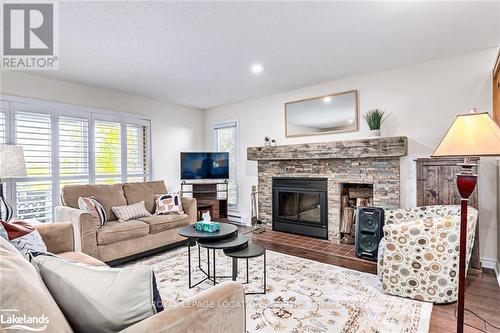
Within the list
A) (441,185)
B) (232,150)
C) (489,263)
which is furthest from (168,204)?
(489,263)

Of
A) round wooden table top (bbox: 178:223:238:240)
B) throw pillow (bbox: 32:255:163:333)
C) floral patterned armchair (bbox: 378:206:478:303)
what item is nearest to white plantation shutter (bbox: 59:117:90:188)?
round wooden table top (bbox: 178:223:238:240)

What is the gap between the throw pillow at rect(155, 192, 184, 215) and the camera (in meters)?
3.97

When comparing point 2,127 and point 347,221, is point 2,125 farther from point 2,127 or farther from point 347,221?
point 347,221

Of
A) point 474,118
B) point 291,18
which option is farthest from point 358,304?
point 291,18

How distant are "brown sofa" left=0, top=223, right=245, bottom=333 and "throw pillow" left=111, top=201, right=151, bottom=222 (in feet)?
8.74

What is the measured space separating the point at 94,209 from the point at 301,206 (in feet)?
10.5

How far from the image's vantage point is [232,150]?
5.86 meters

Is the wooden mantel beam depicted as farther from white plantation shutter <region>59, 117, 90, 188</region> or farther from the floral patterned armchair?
white plantation shutter <region>59, 117, 90, 188</region>

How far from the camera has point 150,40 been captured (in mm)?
2844

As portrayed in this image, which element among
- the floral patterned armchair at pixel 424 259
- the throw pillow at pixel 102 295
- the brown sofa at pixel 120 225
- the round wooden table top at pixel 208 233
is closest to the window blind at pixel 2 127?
the brown sofa at pixel 120 225

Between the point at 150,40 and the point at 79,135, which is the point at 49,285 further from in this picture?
the point at 79,135

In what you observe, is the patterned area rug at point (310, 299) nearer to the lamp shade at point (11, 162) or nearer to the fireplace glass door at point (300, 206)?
the fireplace glass door at point (300, 206)

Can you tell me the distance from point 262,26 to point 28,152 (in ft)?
11.8

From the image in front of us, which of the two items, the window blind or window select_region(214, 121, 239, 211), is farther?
window select_region(214, 121, 239, 211)
